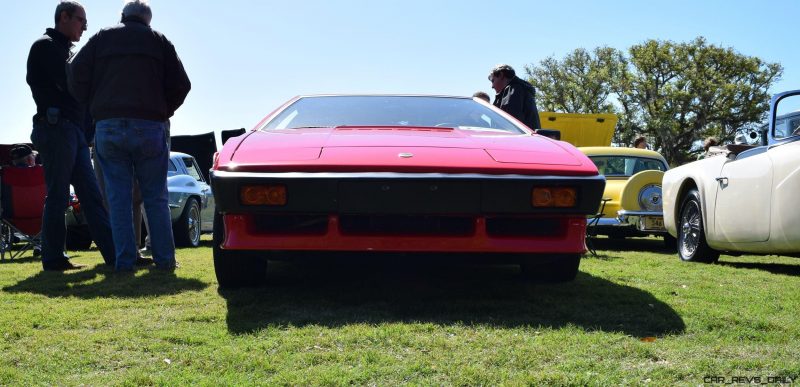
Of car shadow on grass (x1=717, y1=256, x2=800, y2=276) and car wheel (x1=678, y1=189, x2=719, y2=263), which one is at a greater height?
car wheel (x1=678, y1=189, x2=719, y2=263)

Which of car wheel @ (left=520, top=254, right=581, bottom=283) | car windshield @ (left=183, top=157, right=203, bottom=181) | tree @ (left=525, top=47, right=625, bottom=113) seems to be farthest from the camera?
tree @ (left=525, top=47, right=625, bottom=113)

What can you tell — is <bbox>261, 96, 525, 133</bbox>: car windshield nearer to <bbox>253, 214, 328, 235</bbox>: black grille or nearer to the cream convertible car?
<bbox>253, 214, 328, 235</bbox>: black grille

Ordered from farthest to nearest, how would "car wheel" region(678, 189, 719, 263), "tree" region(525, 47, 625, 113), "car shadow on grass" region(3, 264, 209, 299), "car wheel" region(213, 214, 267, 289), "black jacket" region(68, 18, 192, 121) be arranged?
1. "tree" region(525, 47, 625, 113)
2. "car wheel" region(678, 189, 719, 263)
3. "black jacket" region(68, 18, 192, 121)
4. "car shadow on grass" region(3, 264, 209, 299)
5. "car wheel" region(213, 214, 267, 289)

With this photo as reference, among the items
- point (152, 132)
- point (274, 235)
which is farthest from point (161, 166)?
point (274, 235)

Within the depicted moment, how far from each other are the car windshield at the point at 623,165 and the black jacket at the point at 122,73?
6379 mm

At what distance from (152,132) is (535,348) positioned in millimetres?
3280

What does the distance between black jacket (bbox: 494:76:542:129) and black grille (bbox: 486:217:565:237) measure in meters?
3.93

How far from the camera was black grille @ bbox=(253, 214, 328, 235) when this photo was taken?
3846mm

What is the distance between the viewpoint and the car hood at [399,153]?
3.78 metres

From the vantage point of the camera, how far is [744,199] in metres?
6.14

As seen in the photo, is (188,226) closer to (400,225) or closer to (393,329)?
(400,225)

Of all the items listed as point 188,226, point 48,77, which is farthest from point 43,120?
point 188,226

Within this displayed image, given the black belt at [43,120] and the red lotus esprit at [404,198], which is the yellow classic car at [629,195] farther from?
the black belt at [43,120]

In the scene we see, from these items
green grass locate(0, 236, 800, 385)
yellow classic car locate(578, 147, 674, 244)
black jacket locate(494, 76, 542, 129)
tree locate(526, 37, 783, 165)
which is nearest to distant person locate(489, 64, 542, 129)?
black jacket locate(494, 76, 542, 129)
